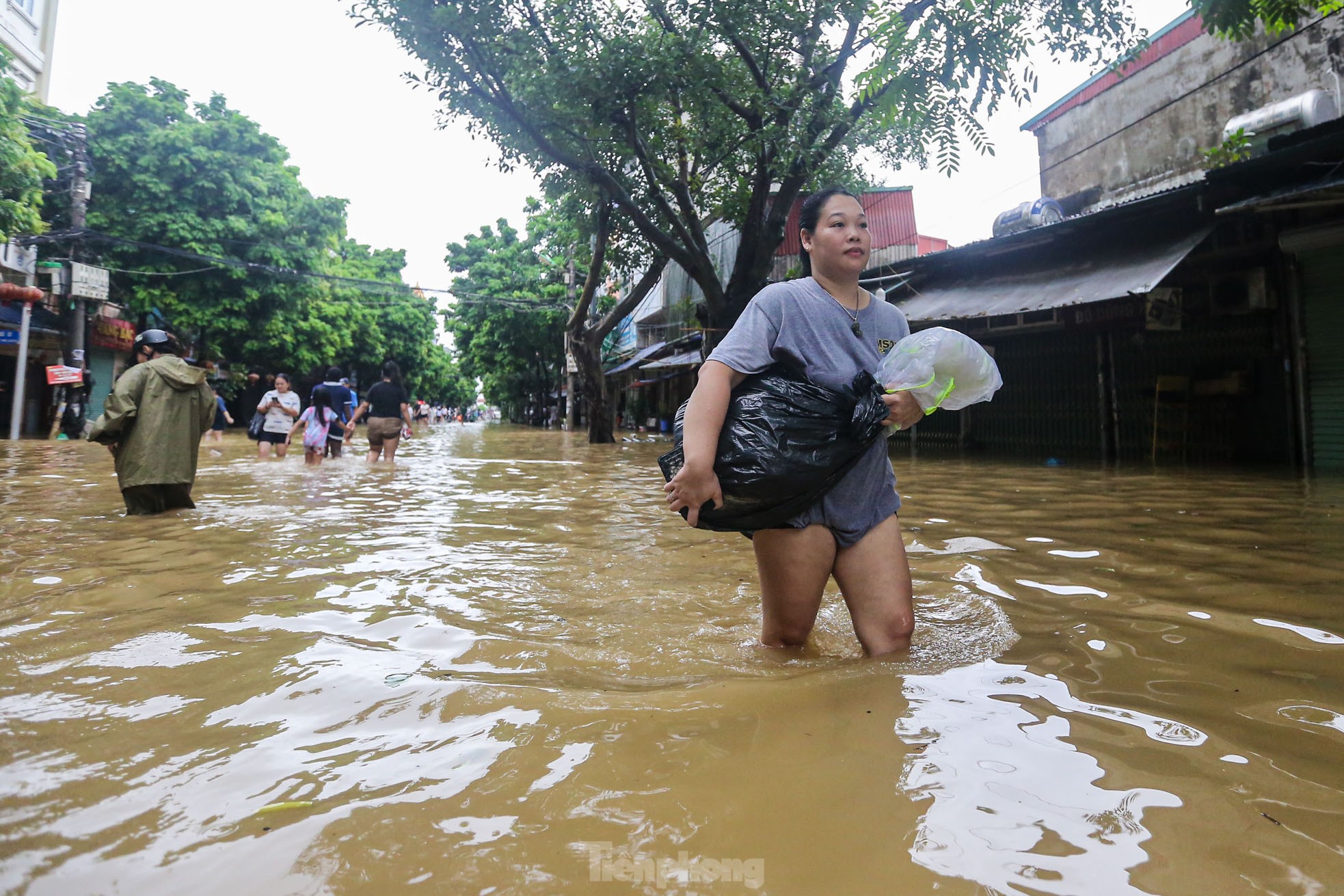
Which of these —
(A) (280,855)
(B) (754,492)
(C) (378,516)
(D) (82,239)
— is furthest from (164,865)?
(D) (82,239)

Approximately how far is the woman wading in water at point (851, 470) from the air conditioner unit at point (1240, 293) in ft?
29.8

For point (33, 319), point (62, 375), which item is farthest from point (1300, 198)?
point (33, 319)

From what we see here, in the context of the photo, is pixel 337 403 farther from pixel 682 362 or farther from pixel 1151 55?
pixel 1151 55

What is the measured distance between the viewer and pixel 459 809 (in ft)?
4.55

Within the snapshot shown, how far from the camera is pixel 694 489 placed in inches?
79.7

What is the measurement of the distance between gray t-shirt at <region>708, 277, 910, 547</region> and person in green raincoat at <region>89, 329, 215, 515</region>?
4.89m

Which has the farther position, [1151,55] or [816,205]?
[1151,55]

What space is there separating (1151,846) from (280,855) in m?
1.41

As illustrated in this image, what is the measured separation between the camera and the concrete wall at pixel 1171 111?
40.0 ft

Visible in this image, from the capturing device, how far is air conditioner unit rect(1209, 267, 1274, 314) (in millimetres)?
8844

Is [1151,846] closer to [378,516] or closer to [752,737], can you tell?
[752,737]

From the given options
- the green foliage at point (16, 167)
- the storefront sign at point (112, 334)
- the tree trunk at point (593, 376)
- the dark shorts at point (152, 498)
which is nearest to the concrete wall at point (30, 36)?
the storefront sign at point (112, 334)

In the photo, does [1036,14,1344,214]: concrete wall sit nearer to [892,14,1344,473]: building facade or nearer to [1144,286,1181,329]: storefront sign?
[892,14,1344,473]: building facade

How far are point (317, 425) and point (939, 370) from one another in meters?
9.90
